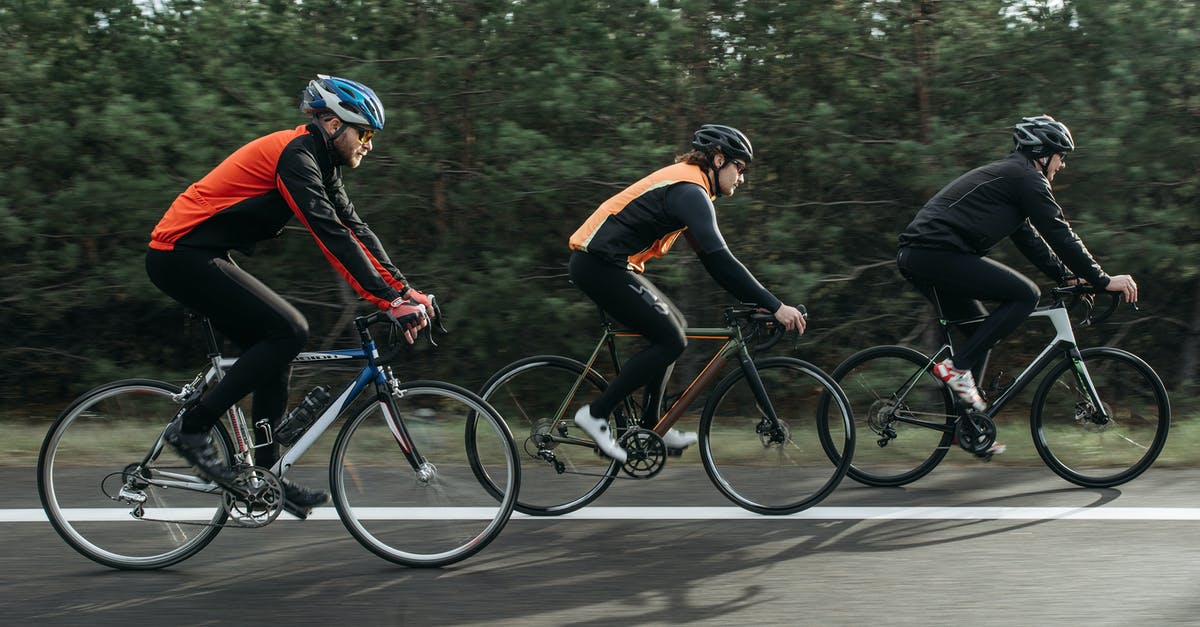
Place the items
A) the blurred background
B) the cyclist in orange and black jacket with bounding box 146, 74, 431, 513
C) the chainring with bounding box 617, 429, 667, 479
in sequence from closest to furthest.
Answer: the cyclist in orange and black jacket with bounding box 146, 74, 431, 513, the chainring with bounding box 617, 429, 667, 479, the blurred background

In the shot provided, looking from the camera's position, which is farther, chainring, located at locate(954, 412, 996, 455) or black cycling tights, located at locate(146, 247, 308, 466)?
chainring, located at locate(954, 412, 996, 455)

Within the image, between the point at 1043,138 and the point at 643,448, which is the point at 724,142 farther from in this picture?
the point at 1043,138

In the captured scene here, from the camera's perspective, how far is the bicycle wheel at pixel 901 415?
6.17 metres

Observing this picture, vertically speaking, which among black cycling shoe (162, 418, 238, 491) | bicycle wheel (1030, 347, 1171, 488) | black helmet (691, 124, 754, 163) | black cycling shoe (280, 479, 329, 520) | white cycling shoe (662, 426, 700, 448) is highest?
black helmet (691, 124, 754, 163)

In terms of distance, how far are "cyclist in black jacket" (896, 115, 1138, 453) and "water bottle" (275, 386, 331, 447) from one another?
3329 mm

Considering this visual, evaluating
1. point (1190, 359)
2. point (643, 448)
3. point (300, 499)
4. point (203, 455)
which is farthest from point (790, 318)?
point (1190, 359)

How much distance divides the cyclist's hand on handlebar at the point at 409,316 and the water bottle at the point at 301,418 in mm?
531

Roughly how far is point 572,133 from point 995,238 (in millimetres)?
3635

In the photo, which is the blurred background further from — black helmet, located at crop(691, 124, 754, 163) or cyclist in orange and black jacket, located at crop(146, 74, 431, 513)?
cyclist in orange and black jacket, located at crop(146, 74, 431, 513)

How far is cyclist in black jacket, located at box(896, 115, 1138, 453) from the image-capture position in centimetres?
602

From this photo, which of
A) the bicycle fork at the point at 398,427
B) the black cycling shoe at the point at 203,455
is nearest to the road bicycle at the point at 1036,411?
the bicycle fork at the point at 398,427

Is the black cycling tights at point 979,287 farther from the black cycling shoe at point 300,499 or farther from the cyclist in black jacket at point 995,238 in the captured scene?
the black cycling shoe at point 300,499

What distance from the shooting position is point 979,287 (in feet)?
20.1

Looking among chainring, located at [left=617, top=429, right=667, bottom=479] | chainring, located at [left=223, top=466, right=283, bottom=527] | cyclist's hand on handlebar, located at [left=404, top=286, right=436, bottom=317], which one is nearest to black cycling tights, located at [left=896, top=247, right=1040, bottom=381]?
chainring, located at [left=617, top=429, right=667, bottom=479]
